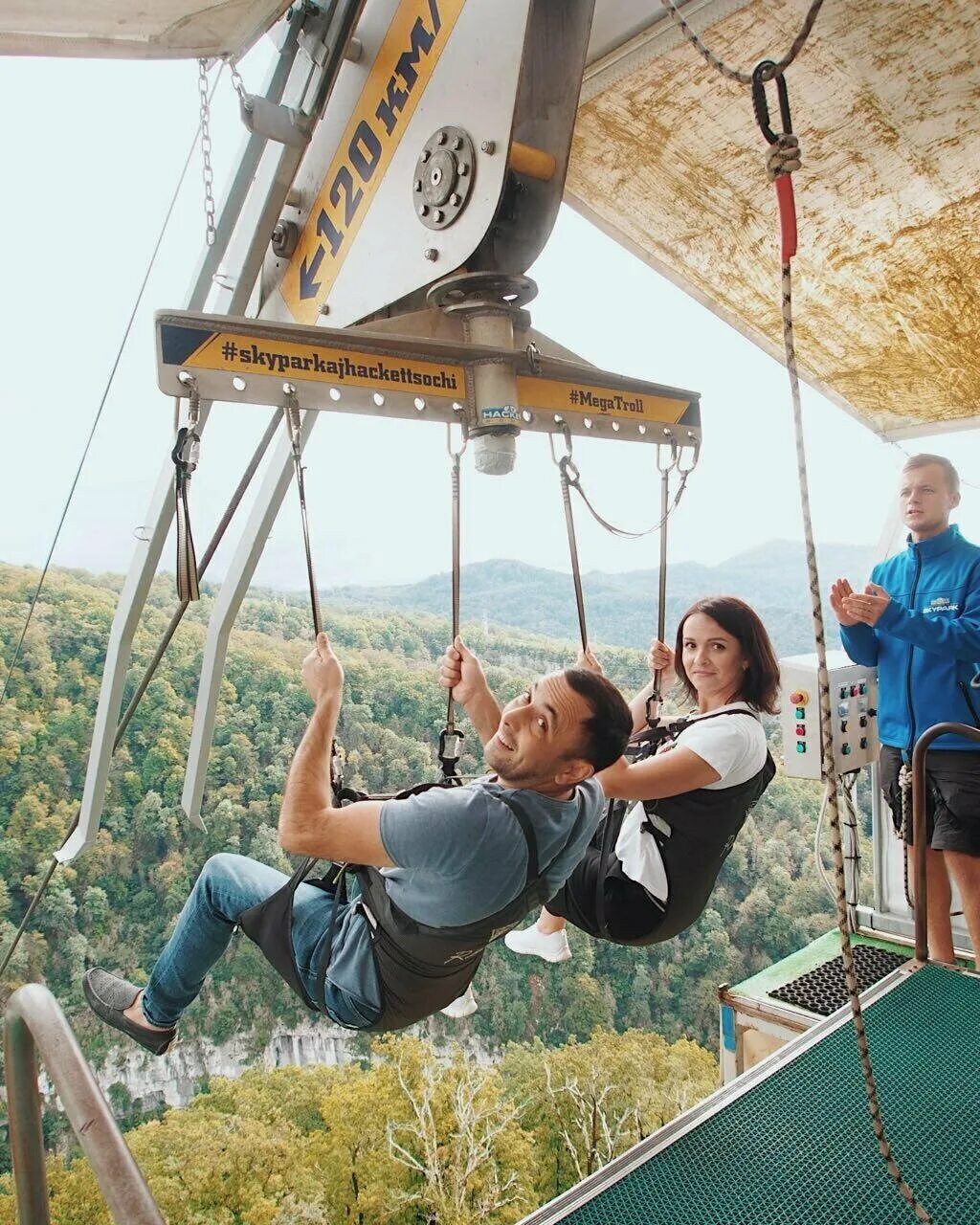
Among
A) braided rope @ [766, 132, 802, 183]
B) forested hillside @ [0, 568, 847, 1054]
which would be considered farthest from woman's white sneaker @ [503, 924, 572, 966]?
forested hillside @ [0, 568, 847, 1054]

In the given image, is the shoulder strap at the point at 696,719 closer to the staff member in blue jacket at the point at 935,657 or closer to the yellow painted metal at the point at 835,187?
the staff member in blue jacket at the point at 935,657

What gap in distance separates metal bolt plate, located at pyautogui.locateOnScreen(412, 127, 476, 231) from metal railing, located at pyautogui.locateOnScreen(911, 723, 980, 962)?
1.76m

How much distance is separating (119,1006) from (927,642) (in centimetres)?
238

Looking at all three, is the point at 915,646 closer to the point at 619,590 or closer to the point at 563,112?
the point at 563,112

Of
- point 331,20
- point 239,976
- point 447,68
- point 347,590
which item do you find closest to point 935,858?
point 447,68

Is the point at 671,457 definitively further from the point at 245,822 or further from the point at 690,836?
the point at 245,822

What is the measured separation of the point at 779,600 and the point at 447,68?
31.8 m

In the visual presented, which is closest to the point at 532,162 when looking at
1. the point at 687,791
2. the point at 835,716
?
the point at 687,791

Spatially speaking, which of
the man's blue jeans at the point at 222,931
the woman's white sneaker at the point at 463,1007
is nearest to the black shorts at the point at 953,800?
the woman's white sneaker at the point at 463,1007

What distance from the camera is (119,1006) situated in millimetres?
2012

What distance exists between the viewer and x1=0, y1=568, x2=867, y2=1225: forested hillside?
22578 millimetres

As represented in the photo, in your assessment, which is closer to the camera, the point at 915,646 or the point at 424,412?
the point at 424,412

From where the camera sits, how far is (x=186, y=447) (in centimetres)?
160

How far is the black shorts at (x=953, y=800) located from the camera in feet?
8.36
